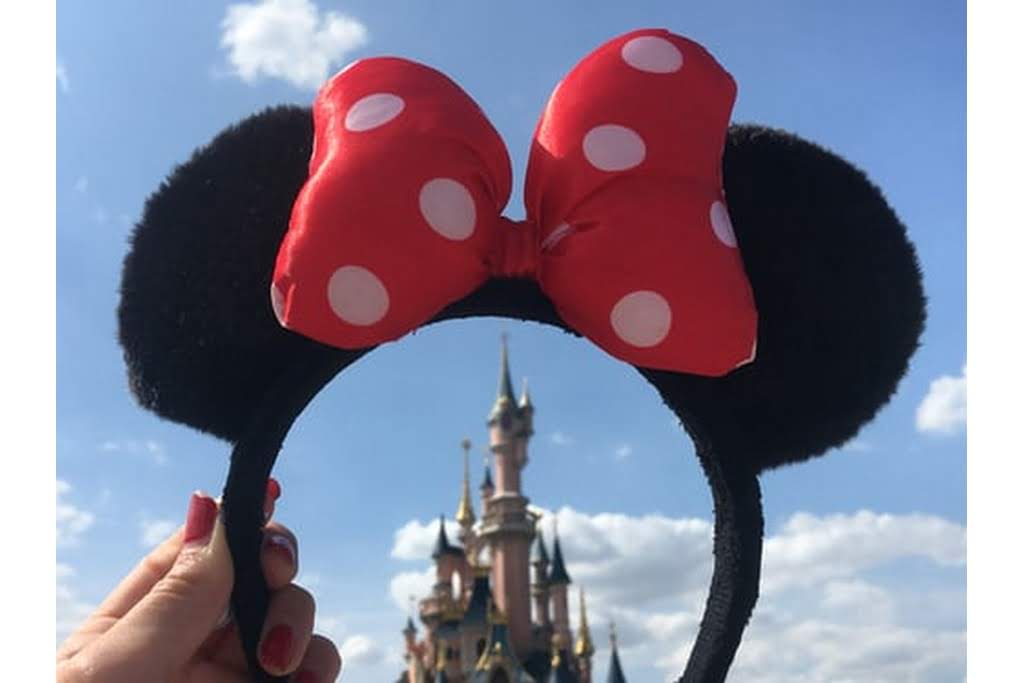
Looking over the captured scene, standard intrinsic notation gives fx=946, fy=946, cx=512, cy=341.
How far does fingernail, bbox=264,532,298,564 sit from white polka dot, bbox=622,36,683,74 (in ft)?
2.37

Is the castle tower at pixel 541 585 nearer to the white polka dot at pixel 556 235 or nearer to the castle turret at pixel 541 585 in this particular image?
the castle turret at pixel 541 585

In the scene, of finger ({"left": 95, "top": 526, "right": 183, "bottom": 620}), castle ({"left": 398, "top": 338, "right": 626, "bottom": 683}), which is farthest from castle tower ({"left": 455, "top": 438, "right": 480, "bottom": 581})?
finger ({"left": 95, "top": 526, "right": 183, "bottom": 620})

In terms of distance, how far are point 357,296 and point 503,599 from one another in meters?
19.0

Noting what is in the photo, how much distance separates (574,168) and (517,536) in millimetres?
18793

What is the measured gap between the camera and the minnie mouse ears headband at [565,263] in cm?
99

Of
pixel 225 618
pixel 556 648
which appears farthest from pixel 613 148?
pixel 556 648

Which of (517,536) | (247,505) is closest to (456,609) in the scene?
(517,536)

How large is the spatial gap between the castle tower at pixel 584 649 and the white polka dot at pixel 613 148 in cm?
1926

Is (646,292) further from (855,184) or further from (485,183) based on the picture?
(855,184)

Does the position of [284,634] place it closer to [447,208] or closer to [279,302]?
[279,302]

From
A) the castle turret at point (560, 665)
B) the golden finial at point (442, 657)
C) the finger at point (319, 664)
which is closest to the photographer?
the finger at point (319, 664)

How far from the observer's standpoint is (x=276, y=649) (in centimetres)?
110

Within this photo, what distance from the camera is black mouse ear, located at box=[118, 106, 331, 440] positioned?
3.64 feet

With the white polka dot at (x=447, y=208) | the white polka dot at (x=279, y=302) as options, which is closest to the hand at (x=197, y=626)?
the white polka dot at (x=279, y=302)
